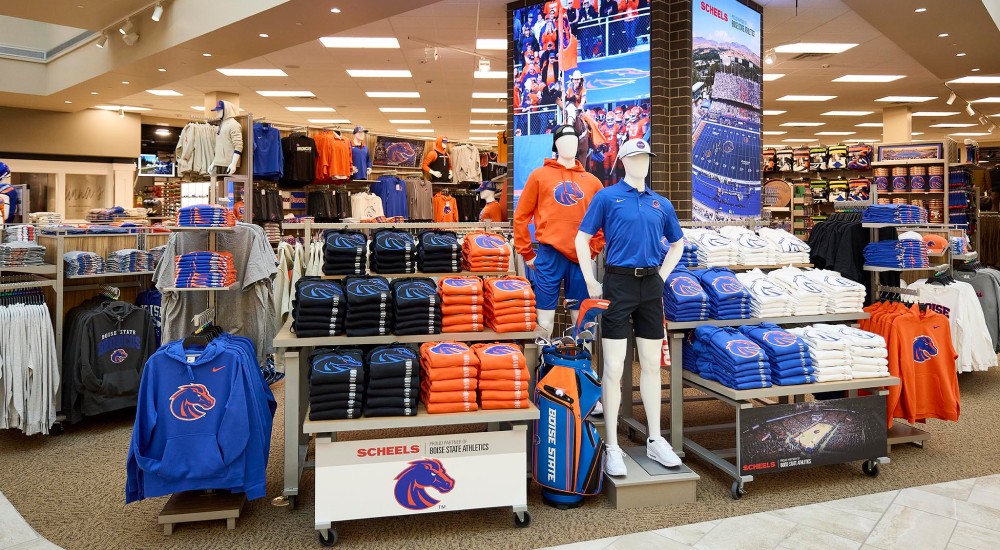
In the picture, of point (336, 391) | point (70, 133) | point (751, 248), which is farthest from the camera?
point (70, 133)

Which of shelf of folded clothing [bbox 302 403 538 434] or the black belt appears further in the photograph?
the black belt

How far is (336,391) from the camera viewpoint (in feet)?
9.46

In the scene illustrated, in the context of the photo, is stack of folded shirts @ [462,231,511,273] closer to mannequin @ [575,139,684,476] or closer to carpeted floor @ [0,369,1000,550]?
mannequin @ [575,139,684,476]

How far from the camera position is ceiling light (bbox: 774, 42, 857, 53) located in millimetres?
9070

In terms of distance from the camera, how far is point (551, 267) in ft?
13.3

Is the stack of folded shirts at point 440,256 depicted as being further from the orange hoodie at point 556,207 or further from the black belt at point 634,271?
the black belt at point 634,271

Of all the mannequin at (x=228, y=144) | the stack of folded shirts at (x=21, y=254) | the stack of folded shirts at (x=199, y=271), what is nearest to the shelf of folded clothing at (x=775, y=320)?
the stack of folded shirts at (x=199, y=271)

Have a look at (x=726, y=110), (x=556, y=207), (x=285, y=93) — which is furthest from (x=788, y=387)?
(x=285, y=93)

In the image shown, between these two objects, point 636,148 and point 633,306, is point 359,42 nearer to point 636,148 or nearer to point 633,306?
point 636,148

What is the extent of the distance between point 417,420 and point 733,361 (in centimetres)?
171

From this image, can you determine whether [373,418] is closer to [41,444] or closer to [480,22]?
[41,444]

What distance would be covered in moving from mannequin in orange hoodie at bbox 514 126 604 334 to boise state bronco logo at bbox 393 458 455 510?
129 centimetres

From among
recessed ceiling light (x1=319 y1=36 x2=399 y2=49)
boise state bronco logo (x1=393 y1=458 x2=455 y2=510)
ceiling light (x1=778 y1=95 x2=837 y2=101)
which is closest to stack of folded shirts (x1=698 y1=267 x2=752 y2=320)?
boise state bronco logo (x1=393 y1=458 x2=455 y2=510)

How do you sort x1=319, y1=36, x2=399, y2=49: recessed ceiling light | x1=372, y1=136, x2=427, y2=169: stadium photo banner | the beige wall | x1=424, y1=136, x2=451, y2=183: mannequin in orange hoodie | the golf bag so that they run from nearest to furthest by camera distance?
the golf bag, x1=319, y1=36, x2=399, y2=49: recessed ceiling light, x1=372, y1=136, x2=427, y2=169: stadium photo banner, x1=424, y1=136, x2=451, y2=183: mannequin in orange hoodie, the beige wall
